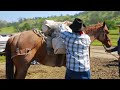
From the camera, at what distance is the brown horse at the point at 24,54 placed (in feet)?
17.3

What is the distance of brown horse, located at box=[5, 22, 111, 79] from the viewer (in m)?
5.26

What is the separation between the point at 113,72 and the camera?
27.7 feet

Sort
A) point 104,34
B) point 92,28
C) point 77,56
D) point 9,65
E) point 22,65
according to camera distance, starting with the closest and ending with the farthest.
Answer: point 77,56, point 22,65, point 9,65, point 92,28, point 104,34

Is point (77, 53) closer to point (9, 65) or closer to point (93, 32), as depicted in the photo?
point (9, 65)

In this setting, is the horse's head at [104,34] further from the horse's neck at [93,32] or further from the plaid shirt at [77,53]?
the plaid shirt at [77,53]

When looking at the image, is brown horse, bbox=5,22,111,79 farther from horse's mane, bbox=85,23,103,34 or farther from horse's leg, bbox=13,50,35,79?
horse's mane, bbox=85,23,103,34

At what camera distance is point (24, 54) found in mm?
5273

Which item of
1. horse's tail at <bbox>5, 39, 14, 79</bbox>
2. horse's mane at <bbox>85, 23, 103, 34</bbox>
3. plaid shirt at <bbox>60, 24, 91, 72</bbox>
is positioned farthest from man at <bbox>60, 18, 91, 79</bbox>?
horse's mane at <bbox>85, 23, 103, 34</bbox>

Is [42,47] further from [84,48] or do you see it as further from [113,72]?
[113,72]

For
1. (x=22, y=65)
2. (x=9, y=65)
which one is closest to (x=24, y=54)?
(x=22, y=65)

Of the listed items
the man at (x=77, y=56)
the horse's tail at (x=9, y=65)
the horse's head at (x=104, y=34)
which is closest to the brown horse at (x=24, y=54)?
the horse's tail at (x=9, y=65)

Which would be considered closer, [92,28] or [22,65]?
[22,65]
